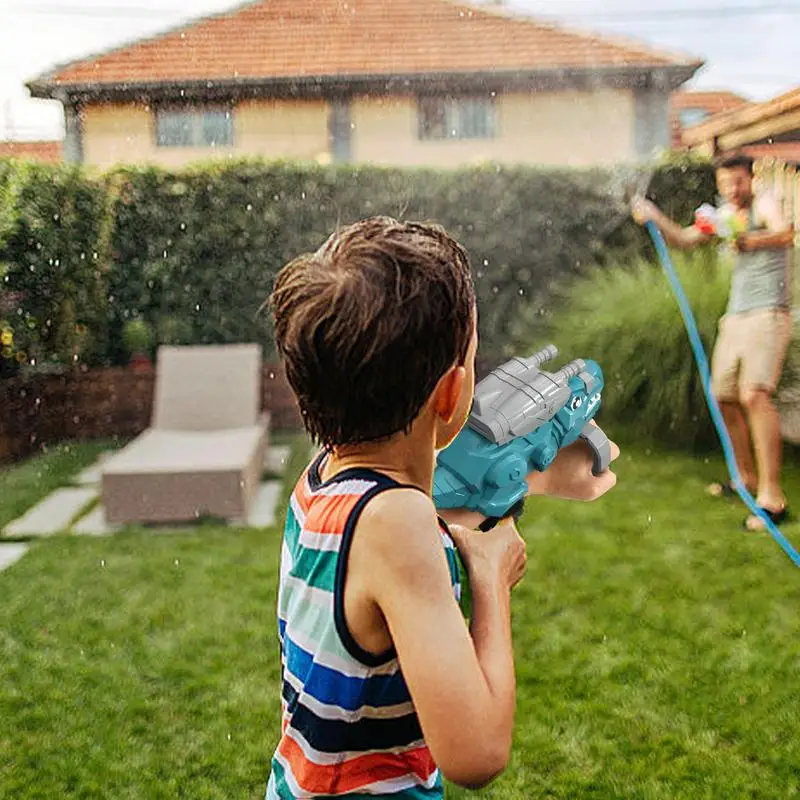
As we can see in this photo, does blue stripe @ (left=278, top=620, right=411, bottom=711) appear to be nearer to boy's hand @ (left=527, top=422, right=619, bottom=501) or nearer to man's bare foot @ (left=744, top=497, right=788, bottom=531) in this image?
boy's hand @ (left=527, top=422, right=619, bottom=501)

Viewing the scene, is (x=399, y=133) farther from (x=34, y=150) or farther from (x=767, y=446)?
(x=767, y=446)

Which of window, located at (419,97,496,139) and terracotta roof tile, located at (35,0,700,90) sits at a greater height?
terracotta roof tile, located at (35,0,700,90)

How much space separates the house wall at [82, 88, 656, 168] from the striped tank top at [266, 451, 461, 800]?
4629 mm

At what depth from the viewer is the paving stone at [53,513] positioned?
10.3ft

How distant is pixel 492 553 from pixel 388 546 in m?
0.08

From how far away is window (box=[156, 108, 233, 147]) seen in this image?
527cm

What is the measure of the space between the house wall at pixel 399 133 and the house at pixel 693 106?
0.24ft

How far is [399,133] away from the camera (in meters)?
5.65

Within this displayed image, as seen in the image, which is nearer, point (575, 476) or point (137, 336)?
point (575, 476)

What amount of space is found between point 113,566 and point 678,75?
13.3 feet

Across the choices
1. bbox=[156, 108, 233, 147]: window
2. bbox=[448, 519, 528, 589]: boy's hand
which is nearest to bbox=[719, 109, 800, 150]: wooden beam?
bbox=[156, 108, 233, 147]: window

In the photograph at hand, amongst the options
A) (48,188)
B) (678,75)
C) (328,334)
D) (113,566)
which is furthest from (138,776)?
(678,75)

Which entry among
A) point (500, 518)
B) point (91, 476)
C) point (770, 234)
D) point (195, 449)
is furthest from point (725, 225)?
point (500, 518)

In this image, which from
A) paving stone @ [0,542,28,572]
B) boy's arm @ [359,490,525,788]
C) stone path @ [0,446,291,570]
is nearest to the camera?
boy's arm @ [359,490,525,788]
